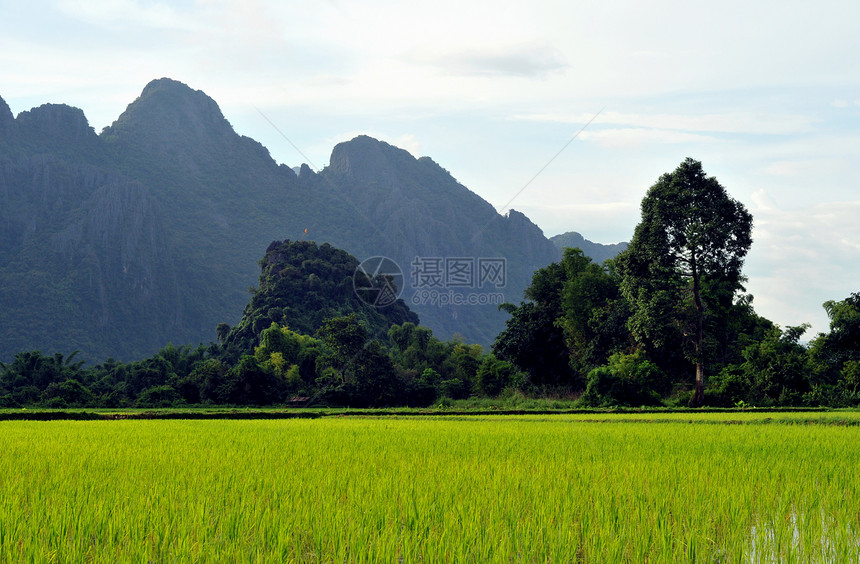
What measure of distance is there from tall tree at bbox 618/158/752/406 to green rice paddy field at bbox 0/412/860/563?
66.1 ft

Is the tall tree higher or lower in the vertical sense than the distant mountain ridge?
lower

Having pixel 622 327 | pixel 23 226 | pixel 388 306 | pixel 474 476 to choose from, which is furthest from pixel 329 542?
pixel 23 226

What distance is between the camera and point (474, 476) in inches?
314

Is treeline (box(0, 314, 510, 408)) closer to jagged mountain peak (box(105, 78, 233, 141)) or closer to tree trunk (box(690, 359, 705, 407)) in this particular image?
tree trunk (box(690, 359, 705, 407))

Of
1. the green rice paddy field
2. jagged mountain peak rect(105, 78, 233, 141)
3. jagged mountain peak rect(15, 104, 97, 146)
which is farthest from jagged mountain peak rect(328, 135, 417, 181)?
the green rice paddy field

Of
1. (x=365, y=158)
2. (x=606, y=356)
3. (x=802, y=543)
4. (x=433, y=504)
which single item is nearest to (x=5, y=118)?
(x=365, y=158)

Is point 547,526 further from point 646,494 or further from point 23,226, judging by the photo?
point 23,226

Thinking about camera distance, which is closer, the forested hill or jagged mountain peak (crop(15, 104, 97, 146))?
the forested hill

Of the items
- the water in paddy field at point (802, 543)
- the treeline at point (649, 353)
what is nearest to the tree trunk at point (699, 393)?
the treeline at point (649, 353)

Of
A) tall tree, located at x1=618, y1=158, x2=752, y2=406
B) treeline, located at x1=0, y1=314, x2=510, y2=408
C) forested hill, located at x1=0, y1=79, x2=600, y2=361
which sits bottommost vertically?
treeline, located at x1=0, y1=314, x2=510, y2=408

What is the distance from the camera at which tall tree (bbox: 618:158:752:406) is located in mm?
30625

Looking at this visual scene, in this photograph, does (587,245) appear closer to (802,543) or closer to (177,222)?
(177,222)

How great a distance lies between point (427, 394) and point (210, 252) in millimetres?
106531

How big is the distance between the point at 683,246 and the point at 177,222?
415ft
